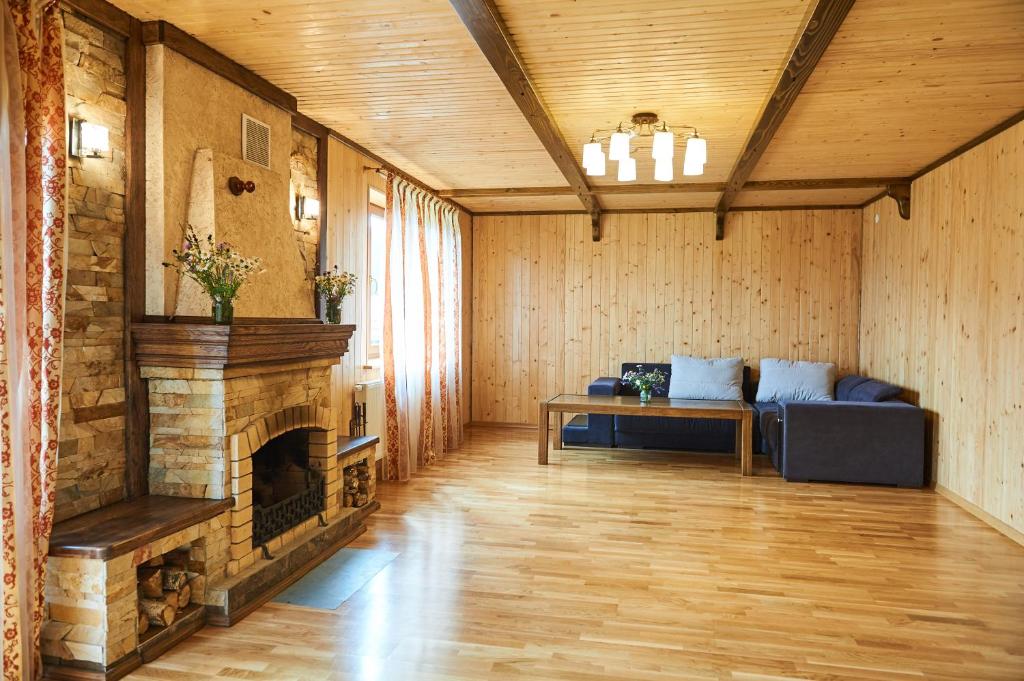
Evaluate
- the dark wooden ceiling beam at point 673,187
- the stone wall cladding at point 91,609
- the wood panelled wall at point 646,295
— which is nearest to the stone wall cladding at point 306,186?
the stone wall cladding at point 91,609

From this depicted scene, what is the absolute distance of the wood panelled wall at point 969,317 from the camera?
441 centimetres

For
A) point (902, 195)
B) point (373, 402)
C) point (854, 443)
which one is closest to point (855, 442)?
point (854, 443)

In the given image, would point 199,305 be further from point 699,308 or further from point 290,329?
point 699,308

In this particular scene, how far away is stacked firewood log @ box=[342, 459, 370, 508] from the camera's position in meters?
4.49

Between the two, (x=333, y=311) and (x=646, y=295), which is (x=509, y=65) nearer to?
(x=333, y=311)

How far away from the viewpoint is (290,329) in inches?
142

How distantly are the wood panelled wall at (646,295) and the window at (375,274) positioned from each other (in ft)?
8.33

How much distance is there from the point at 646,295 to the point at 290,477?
5011 mm

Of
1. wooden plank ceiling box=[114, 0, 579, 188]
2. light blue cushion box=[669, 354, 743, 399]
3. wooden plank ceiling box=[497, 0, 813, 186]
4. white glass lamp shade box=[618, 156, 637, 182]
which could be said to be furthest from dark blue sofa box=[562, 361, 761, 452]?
wooden plank ceiling box=[497, 0, 813, 186]

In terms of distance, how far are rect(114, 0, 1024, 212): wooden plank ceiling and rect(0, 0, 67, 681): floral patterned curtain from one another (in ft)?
2.15

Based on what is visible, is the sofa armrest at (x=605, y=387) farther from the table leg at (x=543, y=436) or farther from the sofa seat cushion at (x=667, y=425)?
the table leg at (x=543, y=436)

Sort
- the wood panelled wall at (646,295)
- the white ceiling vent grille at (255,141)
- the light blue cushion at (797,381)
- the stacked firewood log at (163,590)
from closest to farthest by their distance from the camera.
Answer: the stacked firewood log at (163,590)
the white ceiling vent grille at (255,141)
the light blue cushion at (797,381)
the wood panelled wall at (646,295)

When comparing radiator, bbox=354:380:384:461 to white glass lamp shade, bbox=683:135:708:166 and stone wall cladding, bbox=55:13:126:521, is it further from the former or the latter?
white glass lamp shade, bbox=683:135:708:166

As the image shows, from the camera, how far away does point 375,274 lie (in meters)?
5.76
